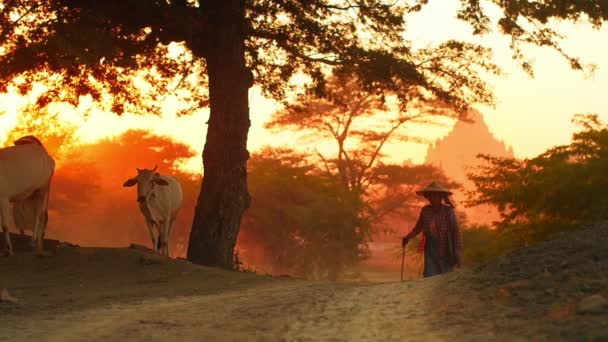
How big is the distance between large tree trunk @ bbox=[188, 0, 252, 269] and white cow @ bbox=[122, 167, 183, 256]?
0.88 metres

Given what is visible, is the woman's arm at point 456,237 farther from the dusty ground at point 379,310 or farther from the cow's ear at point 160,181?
the cow's ear at point 160,181

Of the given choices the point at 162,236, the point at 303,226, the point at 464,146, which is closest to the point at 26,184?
the point at 162,236

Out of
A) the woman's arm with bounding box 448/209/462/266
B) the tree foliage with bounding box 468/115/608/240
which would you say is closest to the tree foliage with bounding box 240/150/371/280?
the tree foliage with bounding box 468/115/608/240

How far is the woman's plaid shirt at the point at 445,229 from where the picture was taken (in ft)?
36.3

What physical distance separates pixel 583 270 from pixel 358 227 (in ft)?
106

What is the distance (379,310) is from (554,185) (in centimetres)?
1538

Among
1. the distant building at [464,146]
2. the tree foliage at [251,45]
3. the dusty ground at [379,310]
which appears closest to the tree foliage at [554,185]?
the tree foliage at [251,45]

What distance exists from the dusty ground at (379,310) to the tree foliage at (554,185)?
12592 mm

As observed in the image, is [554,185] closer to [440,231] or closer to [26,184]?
[440,231]

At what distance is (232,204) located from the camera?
587 inches

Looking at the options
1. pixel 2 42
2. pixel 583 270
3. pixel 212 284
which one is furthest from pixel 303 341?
pixel 2 42

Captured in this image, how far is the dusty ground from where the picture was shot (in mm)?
6203

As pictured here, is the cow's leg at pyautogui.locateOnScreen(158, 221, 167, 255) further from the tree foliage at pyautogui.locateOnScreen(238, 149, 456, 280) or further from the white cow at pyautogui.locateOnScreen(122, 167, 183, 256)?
the tree foliage at pyautogui.locateOnScreen(238, 149, 456, 280)

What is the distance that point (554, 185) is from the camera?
21.5 meters
